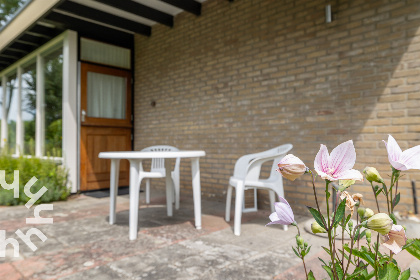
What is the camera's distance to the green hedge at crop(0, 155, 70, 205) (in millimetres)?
4105

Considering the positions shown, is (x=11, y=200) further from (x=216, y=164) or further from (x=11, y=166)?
(x=216, y=164)

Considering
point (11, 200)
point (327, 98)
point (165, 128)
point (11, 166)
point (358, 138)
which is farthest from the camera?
point (165, 128)

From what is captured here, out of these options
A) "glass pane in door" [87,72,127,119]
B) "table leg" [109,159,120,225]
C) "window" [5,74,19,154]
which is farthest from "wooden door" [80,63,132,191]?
"window" [5,74,19,154]

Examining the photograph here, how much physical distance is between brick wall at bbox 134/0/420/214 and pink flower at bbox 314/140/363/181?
8.32ft

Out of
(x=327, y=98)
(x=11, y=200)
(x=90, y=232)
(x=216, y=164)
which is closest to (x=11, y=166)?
(x=11, y=200)

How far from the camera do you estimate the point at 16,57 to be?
6.71 m

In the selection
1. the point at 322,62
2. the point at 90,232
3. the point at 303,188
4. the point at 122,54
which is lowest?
the point at 90,232

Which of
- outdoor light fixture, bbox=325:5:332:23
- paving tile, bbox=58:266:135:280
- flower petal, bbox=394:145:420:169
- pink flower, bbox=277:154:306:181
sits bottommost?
paving tile, bbox=58:266:135:280

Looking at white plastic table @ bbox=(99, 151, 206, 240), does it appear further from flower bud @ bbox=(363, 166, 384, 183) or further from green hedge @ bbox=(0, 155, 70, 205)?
flower bud @ bbox=(363, 166, 384, 183)

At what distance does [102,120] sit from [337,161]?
5117mm

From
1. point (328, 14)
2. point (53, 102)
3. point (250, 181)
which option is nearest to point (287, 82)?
point (328, 14)

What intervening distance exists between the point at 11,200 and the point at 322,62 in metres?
4.26

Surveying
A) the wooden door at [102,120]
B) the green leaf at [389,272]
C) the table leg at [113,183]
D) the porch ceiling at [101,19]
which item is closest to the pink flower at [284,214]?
the green leaf at [389,272]

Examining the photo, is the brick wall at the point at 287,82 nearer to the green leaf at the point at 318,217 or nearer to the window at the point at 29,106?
the green leaf at the point at 318,217
